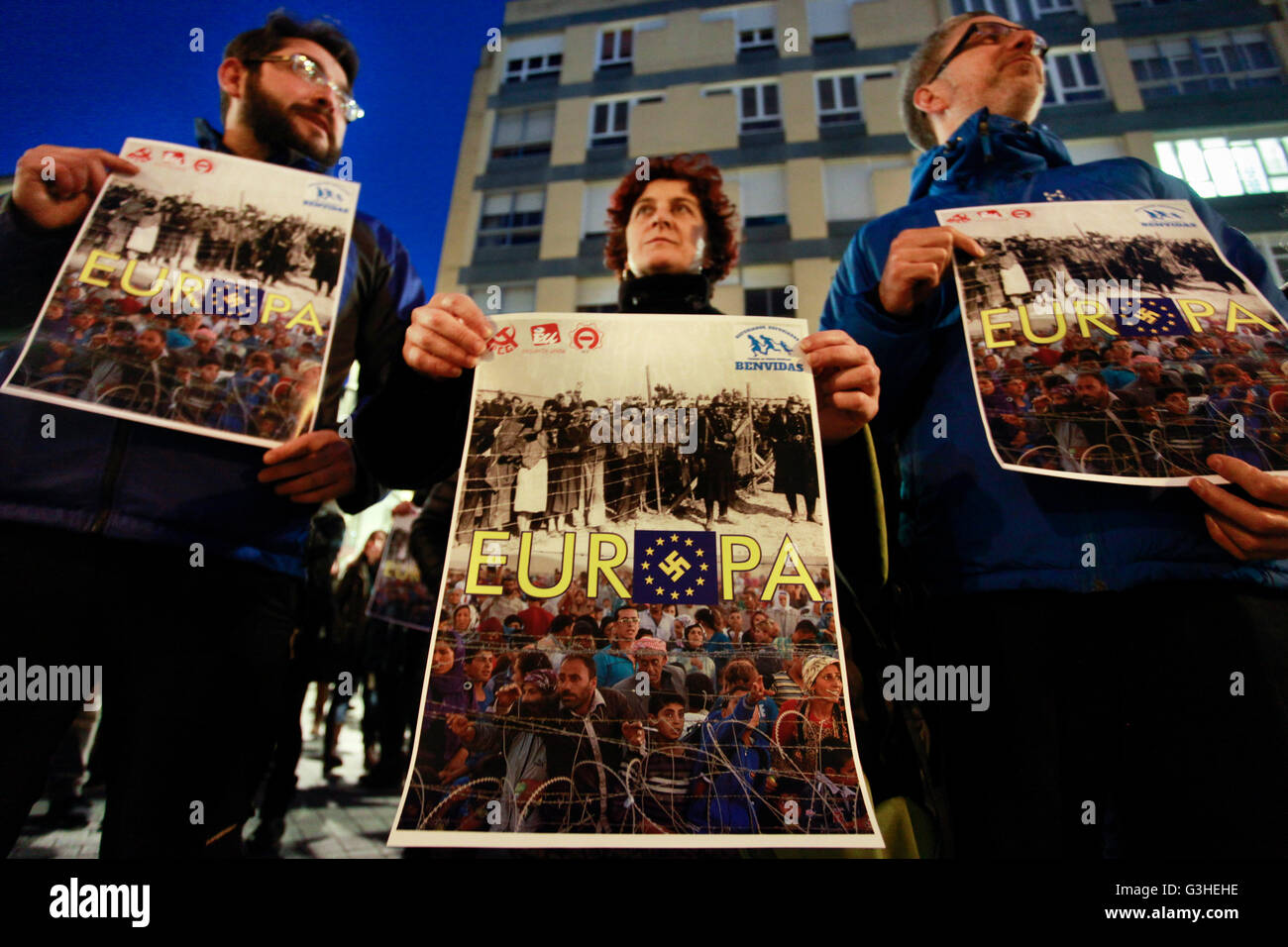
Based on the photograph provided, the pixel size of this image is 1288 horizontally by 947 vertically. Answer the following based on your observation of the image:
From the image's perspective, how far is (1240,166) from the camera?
1.75 m

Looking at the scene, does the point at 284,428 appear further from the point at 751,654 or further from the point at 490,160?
the point at 490,160

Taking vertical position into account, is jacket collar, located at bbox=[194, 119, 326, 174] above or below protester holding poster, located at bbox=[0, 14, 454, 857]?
above

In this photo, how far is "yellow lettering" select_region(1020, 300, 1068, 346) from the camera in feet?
2.78

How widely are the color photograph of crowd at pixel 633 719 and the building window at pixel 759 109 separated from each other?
15.1ft

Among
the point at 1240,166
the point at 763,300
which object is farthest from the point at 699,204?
the point at 763,300

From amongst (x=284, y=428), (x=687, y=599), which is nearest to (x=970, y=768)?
(x=687, y=599)

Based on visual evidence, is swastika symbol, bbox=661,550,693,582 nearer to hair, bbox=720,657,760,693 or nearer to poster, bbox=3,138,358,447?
hair, bbox=720,657,760,693

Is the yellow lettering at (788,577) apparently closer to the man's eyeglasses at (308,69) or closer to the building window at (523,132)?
the man's eyeglasses at (308,69)

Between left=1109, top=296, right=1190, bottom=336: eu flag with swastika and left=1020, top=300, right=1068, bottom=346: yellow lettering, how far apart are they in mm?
76

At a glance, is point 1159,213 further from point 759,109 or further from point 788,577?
point 759,109

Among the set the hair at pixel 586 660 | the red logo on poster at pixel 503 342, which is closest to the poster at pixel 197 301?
the red logo on poster at pixel 503 342

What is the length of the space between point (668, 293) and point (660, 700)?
0.91 m

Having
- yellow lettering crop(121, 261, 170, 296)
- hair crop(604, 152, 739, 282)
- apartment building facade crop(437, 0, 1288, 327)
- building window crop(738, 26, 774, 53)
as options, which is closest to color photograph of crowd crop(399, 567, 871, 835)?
yellow lettering crop(121, 261, 170, 296)
